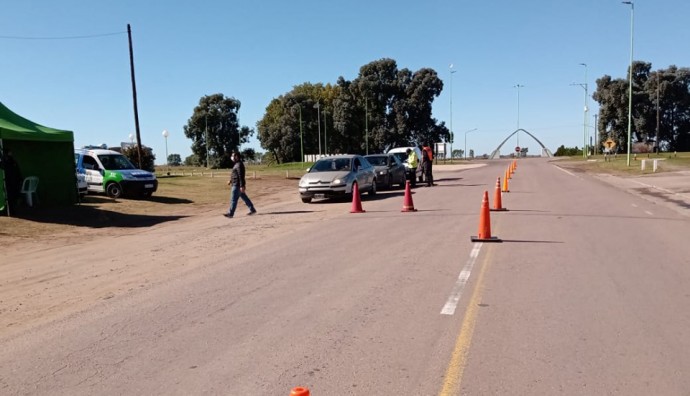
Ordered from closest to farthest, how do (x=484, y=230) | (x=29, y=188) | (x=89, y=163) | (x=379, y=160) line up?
1. (x=484, y=230)
2. (x=29, y=188)
3. (x=89, y=163)
4. (x=379, y=160)

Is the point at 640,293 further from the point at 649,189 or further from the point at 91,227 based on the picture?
the point at 649,189

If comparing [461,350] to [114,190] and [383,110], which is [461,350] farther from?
[383,110]

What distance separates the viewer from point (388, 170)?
2525 cm

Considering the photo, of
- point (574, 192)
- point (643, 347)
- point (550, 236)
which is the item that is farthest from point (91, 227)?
point (574, 192)

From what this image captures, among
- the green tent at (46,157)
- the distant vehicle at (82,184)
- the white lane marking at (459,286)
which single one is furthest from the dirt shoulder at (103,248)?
the white lane marking at (459,286)

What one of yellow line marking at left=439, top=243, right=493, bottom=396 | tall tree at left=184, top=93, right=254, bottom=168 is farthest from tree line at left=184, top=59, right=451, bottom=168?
yellow line marking at left=439, top=243, right=493, bottom=396

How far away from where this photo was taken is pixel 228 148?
9594 centimetres

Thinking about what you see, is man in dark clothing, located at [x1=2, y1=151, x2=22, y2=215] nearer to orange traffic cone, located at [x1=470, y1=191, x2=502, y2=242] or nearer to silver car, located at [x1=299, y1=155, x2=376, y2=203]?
silver car, located at [x1=299, y1=155, x2=376, y2=203]

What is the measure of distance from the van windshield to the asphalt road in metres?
15.3

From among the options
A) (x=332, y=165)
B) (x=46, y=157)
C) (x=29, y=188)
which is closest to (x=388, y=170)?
(x=332, y=165)

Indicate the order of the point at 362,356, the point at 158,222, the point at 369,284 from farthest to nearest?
the point at 158,222 < the point at 369,284 < the point at 362,356

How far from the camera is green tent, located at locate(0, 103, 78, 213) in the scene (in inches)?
659

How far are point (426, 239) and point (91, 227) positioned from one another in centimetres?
922

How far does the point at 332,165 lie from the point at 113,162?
29.7ft
